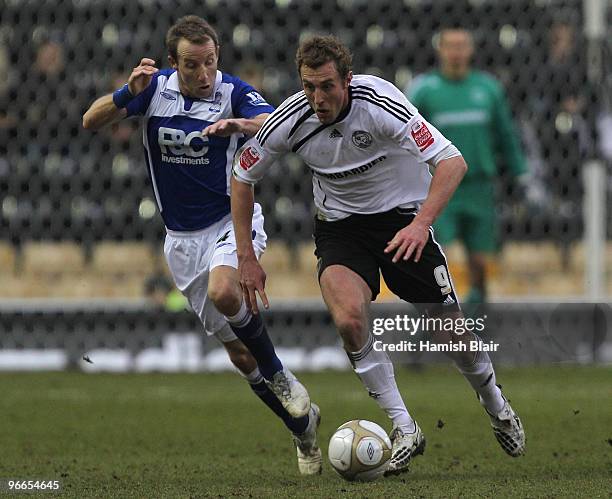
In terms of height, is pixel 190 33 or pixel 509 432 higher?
pixel 190 33

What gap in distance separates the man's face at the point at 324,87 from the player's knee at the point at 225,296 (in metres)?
1.03

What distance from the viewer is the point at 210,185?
6383 millimetres

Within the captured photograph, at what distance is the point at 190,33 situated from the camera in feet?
19.8

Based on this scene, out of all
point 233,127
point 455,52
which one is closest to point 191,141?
point 233,127

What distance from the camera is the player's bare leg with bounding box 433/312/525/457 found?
5836 millimetres

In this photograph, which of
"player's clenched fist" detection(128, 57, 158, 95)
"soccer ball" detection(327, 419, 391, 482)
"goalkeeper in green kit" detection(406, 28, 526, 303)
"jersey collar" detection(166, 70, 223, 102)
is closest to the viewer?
"soccer ball" detection(327, 419, 391, 482)

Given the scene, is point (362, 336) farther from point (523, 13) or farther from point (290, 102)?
point (523, 13)

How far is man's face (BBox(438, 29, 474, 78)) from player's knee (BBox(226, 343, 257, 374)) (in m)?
4.16

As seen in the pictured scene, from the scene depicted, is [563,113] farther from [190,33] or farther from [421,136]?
[421,136]

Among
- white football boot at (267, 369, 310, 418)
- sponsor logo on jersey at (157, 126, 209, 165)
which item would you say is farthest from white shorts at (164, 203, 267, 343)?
white football boot at (267, 369, 310, 418)

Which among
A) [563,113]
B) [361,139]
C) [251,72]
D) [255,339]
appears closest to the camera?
[361,139]

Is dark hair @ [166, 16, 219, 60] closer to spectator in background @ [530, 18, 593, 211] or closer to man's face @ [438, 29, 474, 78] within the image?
man's face @ [438, 29, 474, 78]

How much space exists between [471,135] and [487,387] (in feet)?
13.8

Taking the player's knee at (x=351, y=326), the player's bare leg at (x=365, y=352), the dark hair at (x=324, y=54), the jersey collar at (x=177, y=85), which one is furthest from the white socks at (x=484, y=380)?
the jersey collar at (x=177, y=85)
